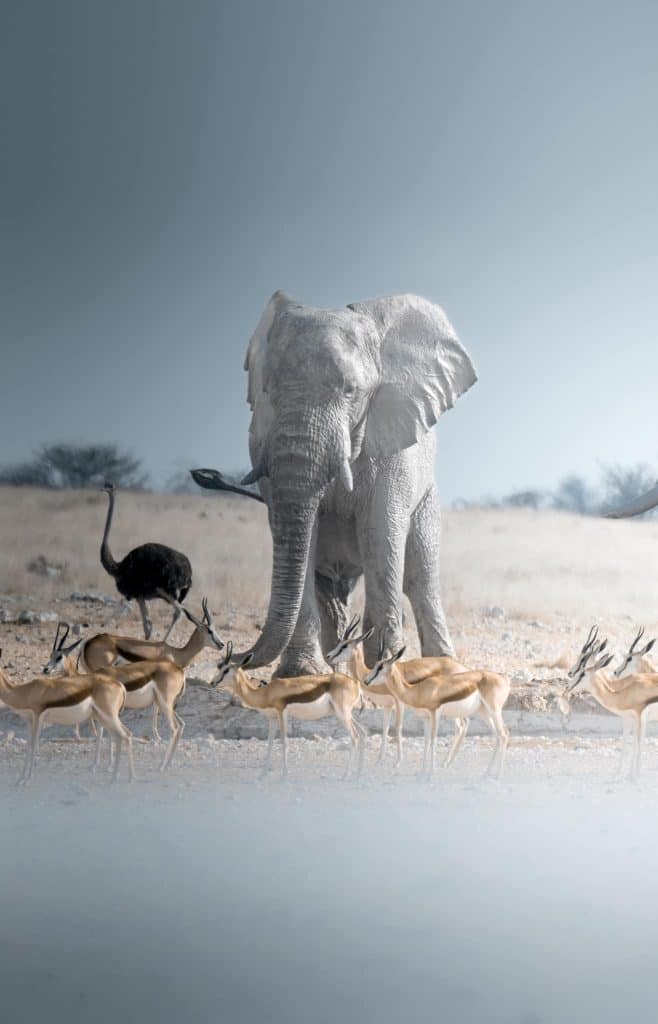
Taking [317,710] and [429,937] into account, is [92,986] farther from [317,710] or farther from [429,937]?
[317,710]

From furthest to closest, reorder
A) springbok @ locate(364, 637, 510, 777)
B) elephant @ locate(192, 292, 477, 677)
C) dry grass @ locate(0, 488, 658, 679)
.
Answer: dry grass @ locate(0, 488, 658, 679), elephant @ locate(192, 292, 477, 677), springbok @ locate(364, 637, 510, 777)

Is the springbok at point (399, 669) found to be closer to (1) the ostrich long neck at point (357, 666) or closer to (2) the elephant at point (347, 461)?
(1) the ostrich long neck at point (357, 666)

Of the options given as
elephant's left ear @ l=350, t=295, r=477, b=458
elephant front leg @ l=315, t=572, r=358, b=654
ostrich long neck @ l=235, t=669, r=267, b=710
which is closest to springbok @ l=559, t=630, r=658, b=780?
ostrich long neck @ l=235, t=669, r=267, b=710

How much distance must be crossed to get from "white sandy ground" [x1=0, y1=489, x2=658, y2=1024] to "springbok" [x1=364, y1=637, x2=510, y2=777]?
7.5 inches

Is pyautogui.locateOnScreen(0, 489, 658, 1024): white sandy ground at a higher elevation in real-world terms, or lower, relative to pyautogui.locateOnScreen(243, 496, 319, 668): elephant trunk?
lower

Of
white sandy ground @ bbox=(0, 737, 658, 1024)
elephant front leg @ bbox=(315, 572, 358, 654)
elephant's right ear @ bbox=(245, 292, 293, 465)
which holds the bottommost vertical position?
white sandy ground @ bbox=(0, 737, 658, 1024)

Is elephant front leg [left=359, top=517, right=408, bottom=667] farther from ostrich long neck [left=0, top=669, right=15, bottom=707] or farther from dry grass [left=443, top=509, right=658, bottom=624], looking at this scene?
dry grass [left=443, top=509, right=658, bottom=624]

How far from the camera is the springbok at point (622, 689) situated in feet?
12.8

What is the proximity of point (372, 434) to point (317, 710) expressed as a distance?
1882 mm

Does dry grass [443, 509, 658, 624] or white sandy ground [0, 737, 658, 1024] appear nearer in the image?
white sandy ground [0, 737, 658, 1024]

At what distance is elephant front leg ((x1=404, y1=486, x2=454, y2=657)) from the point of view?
229 inches

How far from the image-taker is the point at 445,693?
3.85 m

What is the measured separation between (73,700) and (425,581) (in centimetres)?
249

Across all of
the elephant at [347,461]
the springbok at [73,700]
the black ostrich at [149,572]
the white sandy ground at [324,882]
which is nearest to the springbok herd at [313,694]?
the springbok at [73,700]
